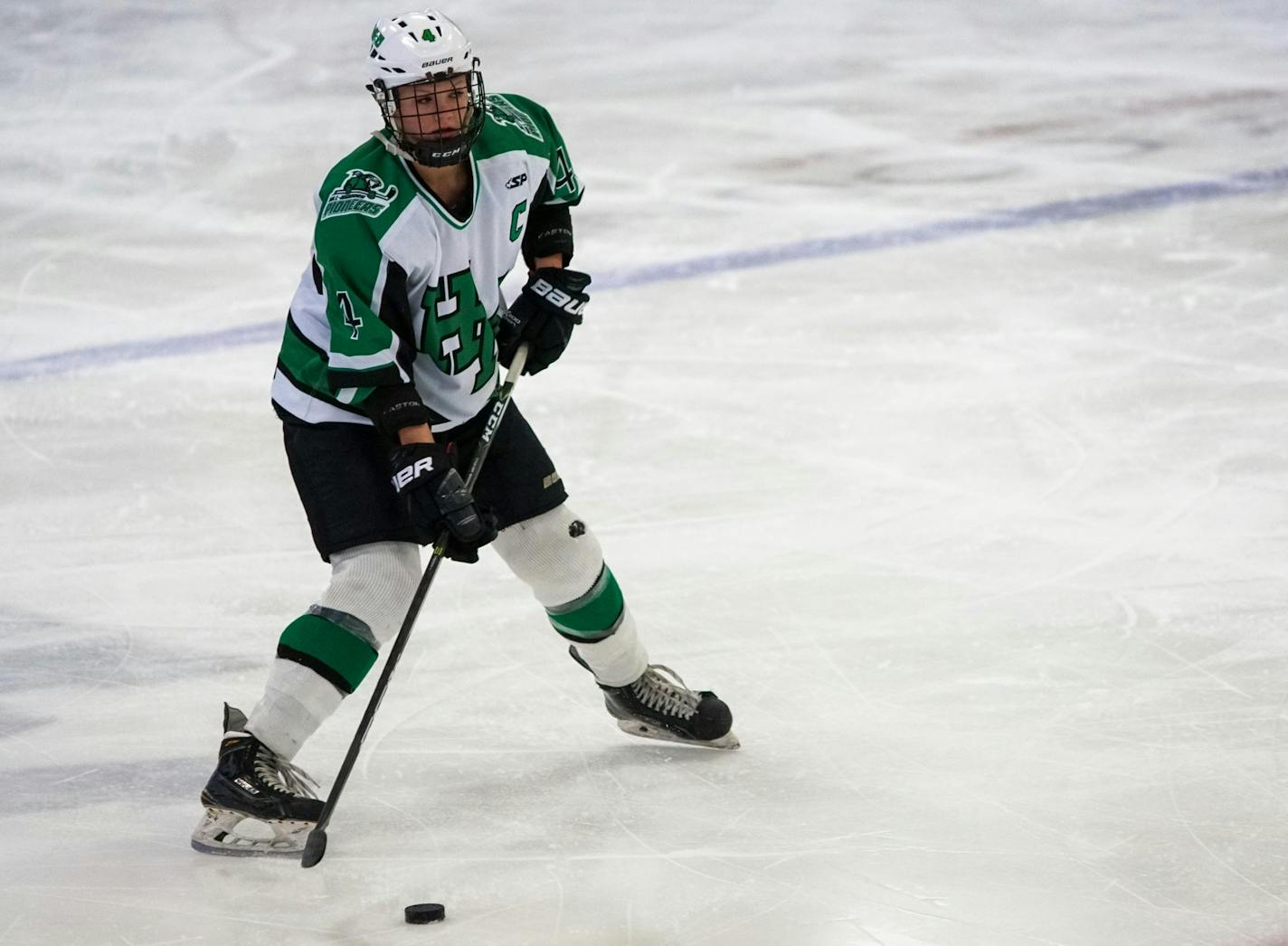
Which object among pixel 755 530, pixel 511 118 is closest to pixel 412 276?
pixel 511 118

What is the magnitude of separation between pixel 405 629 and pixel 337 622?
0.11 m

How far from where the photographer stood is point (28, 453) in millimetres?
4418

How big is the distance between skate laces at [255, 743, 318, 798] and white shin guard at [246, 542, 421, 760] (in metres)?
0.01

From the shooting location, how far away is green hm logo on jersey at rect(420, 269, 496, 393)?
263 centimetres

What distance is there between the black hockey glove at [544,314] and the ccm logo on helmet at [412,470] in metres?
0.47

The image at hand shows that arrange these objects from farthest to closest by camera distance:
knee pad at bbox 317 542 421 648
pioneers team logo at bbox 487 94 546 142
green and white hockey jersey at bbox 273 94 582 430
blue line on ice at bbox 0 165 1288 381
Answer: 1. blue line on ice at bbox 0 165 1288 381
2. pioneers team logo at bbox 487 94 546 142
3. knee pad at bbox 317 542 421 648
4. green and white hockey jersey at bbox 273 94 582 430

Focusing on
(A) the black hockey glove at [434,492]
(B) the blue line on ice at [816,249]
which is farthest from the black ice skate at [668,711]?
(B) the blue line on ice at [816,249]

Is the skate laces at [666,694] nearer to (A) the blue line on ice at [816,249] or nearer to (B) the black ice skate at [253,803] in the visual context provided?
(B) the black ice skate at [253,803]

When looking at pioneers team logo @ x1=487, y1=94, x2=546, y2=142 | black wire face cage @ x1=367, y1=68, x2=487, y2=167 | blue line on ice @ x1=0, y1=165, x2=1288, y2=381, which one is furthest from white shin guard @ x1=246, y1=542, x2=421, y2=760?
blue line on ice @ x1=0, y1=165, x2=1288, y2=381

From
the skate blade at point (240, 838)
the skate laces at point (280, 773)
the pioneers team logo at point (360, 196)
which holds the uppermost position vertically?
the pioneers team logo at point (360, 196)

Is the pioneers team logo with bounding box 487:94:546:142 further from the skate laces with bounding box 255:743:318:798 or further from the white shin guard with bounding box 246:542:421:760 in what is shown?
the skate laces with bounding box 255:743:318:798

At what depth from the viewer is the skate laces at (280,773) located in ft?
8.56

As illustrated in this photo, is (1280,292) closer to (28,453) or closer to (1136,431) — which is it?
(1136,431)

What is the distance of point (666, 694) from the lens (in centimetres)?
297
